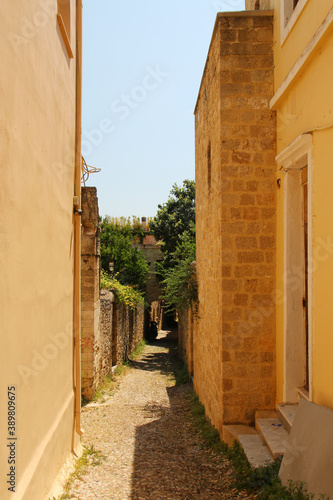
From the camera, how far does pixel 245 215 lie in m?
5.22

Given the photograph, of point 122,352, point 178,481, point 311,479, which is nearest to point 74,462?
point 178,481

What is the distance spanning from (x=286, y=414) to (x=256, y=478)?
2.89 feet

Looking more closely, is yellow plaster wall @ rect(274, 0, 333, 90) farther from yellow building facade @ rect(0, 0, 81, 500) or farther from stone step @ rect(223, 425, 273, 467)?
stone step @ rect(223, 425, 273, 467)

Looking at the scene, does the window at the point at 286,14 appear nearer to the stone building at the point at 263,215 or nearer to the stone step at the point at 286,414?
the stone building at the point at 263,215

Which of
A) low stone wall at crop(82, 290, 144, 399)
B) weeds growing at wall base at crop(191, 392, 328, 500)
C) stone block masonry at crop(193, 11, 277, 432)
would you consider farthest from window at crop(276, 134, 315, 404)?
low stone wall at crop(82, 290, 144, 399)

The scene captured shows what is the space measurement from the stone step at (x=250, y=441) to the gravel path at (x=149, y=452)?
1.01ft

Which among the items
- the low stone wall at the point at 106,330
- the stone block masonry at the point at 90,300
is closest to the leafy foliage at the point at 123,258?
the low stone wall at the point at 106,330

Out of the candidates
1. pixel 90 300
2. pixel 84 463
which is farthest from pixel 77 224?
pixel 90 300

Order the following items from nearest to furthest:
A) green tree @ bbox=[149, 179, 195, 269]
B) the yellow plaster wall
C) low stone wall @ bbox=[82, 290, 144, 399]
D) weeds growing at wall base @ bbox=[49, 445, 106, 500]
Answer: the yellow plaster wall, weeds growing at wall base @ bbox=[49, 445, 106, 500], low stone wall @ bbox=[82, 290, 144, 399], green tree @ bbox=[149, 179, 195, 269]

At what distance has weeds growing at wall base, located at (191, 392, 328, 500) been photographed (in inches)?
125

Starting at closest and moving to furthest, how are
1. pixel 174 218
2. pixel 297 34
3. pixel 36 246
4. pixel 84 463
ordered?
pixel 36 246
pixel 297 34
pixel 84 463
pixel 174 218

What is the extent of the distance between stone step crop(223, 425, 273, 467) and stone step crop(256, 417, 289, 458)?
7 centimetres

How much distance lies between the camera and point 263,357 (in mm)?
5145

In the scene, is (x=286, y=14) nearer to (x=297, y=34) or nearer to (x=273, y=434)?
(x=297, y=34)
